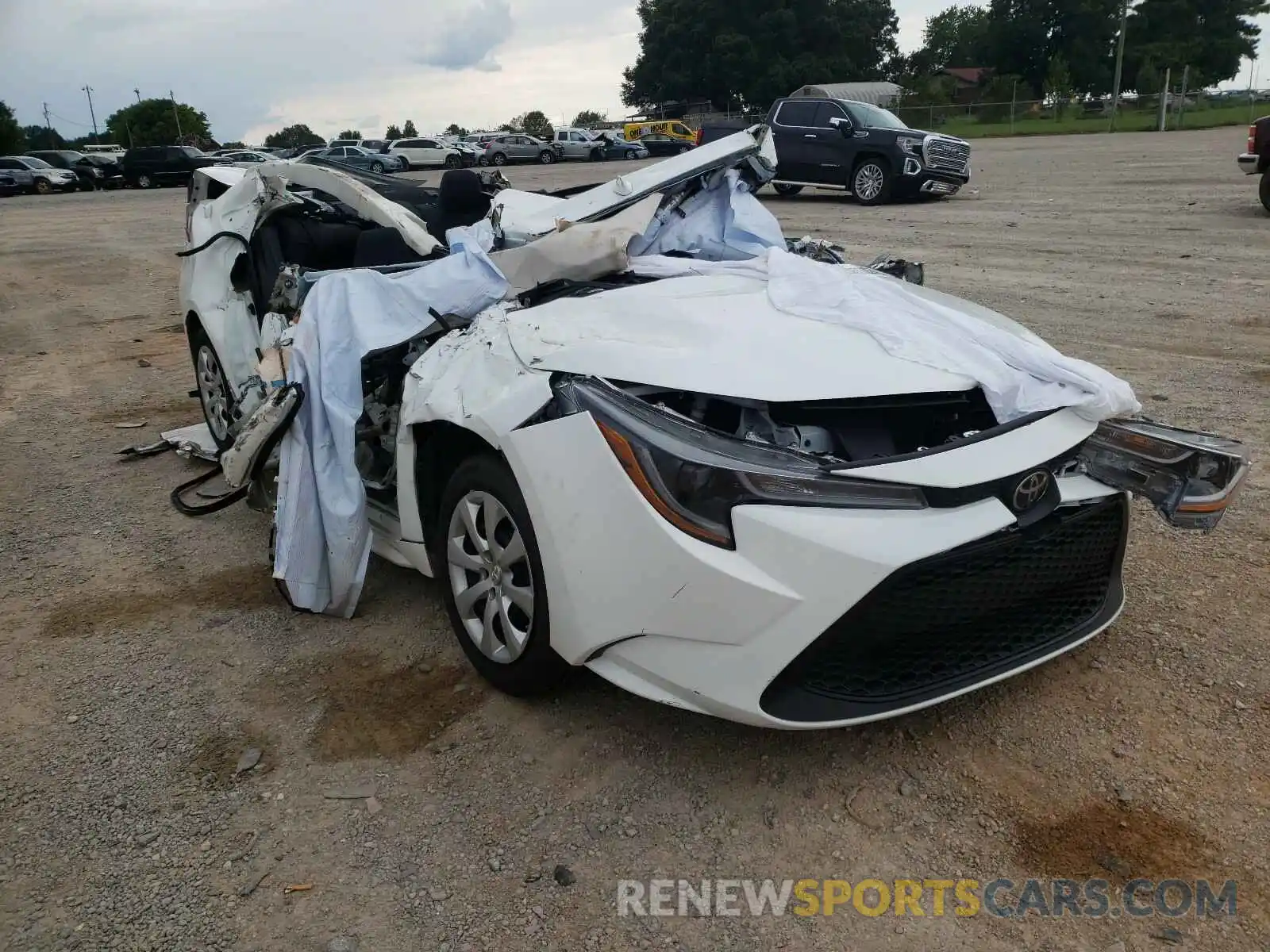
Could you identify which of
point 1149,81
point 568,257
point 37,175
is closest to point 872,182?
point 568,257

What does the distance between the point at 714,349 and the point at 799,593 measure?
0.77m

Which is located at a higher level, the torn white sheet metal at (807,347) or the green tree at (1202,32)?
the green tree at (1202,32)

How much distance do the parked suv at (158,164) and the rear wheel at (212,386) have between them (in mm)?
33558

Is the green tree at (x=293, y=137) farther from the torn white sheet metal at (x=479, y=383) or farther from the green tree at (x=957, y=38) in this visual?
the torn white sheet metal at (x=479, y=383)

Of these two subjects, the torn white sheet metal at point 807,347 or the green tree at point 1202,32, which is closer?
the torn white sheet metal at point 807,347

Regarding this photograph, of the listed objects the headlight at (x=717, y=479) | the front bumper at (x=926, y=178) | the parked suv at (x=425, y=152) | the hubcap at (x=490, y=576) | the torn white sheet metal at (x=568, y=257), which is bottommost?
the hubcap at (x=490, y=576)

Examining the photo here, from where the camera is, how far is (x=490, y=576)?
2973 millimetres

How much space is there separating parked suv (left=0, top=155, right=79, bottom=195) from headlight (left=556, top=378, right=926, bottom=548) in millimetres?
40510

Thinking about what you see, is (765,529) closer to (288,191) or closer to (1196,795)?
(1196,795)

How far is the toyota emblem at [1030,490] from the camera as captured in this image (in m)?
2.46

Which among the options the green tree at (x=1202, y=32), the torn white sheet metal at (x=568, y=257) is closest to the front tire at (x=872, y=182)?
the torn white sheet metal at (x=568, y=257)

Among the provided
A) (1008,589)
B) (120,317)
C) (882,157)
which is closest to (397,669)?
(1008,589)

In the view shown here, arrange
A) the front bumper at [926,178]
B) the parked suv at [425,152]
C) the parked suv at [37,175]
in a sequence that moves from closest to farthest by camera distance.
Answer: the front bumper at [926,178]
the parked suv at [37,175]
the parked suv at [425,152]

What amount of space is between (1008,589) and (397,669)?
76.4 inches
